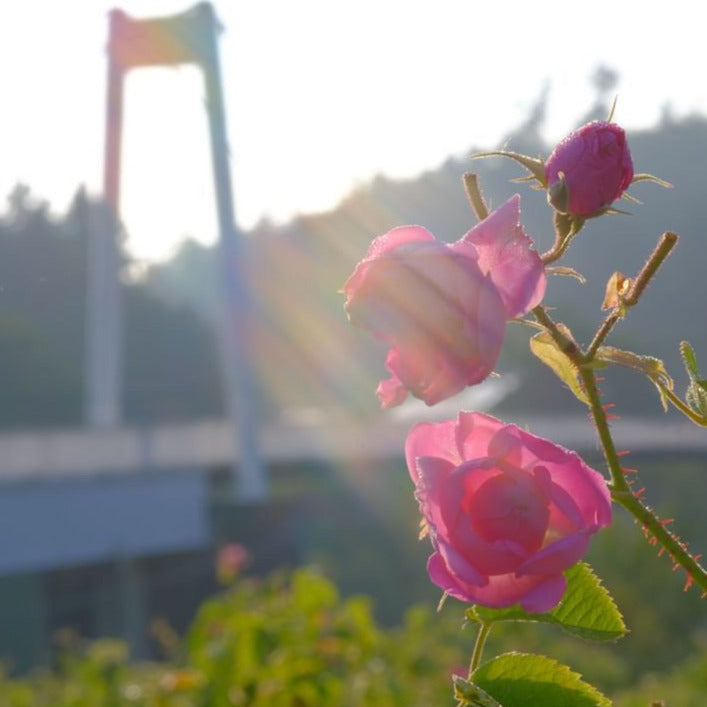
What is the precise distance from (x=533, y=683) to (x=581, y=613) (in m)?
0.05

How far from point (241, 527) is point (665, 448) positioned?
2969 mm

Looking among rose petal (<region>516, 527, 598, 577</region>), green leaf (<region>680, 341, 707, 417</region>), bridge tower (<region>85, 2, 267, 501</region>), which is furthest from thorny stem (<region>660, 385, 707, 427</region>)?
bridge tower (<region>85, 2, 267, 501</region>)

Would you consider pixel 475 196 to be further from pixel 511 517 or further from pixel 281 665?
pixel 281 665

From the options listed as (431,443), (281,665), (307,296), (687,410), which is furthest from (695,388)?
(307,296)

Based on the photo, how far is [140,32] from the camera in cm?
528

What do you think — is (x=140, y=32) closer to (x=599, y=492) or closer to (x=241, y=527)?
(x=241, y=527)

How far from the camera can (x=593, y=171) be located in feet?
1.58

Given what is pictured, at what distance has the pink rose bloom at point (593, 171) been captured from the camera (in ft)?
1.58

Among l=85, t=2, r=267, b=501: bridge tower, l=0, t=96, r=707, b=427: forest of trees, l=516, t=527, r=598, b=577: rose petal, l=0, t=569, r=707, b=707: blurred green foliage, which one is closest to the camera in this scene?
l=516, t=527, r=598, b=577: rose petal

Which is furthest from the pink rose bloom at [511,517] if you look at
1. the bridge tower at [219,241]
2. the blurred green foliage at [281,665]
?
the bridge tower at [219,241]

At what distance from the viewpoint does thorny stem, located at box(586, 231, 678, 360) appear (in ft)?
1.50

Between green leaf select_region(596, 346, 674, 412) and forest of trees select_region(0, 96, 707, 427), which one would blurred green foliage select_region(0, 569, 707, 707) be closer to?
forest of trees select_region(0, 96, 707, 427)

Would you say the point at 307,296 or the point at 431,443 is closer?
the point at 431,443

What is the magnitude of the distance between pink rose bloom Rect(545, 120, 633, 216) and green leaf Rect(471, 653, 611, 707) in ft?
0.57
